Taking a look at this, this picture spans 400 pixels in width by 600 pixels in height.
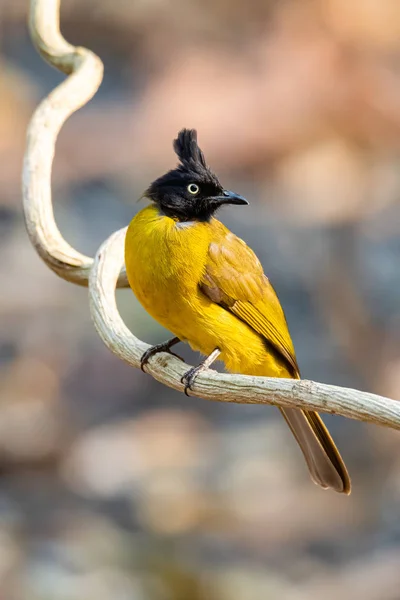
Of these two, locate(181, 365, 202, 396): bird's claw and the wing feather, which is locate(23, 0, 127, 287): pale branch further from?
locate(181, 365, 202, 396): bird's claw

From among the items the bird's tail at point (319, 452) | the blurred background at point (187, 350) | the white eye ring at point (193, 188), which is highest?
the blurred background at point (187, 350)

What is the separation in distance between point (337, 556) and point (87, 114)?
457cm

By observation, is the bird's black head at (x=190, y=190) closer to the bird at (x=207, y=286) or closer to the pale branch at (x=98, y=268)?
the bird at (x=207, y=286)

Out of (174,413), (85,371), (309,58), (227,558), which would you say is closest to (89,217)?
(85,371)

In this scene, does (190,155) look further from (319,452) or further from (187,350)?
(187,350)

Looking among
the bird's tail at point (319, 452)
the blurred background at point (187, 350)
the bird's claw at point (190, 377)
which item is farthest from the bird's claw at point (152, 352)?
the blurred background at point (187, 350)

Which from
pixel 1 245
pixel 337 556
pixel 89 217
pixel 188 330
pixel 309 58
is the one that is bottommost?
pixel 188 330

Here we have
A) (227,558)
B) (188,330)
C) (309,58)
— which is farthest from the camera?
(309,58)

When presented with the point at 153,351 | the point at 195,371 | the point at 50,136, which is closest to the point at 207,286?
the point at 153,351

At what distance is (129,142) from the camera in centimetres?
827

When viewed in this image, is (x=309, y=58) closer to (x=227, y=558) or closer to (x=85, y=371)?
(x=85, y=371)

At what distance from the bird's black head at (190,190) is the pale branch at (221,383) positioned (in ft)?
0.70

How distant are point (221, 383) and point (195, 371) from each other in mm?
275

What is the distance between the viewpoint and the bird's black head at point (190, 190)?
302 cm
